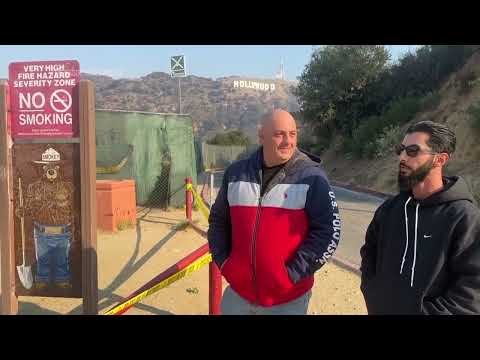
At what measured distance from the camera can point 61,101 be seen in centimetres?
356

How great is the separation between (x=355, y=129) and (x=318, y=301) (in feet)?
80.3

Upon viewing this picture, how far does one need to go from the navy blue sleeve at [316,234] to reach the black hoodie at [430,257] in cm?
31

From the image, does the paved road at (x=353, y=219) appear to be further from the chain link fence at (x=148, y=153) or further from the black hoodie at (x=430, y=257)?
the black hoodie at (x=430, y=257)

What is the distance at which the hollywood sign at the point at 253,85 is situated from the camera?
11207 centimetres

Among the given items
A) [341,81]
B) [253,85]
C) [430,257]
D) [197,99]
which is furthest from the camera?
[253,85]

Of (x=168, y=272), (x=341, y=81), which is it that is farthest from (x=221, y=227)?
(x=341, y=81)

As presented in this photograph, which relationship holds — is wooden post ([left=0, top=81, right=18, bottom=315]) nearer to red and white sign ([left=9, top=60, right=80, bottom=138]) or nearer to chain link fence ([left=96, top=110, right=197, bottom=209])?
red and white sign ([left=9, top=60, right=80, bottom=138])

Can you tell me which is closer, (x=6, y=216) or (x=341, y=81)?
(x=6, y=216)

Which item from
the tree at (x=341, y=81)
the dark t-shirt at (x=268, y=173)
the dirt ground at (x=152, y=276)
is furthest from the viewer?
the tree at (x=341, y=81)

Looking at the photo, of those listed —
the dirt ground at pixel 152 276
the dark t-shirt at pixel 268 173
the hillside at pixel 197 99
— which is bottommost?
the dirt ground at pixel 152 276

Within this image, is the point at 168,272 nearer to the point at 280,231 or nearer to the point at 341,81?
the point at 280,231

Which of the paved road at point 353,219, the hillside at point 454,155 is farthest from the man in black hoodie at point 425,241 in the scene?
the hillside at point 454,155

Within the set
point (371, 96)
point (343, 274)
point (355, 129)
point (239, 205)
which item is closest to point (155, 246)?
point (343, 274)

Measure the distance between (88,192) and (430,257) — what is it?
8.93ft
